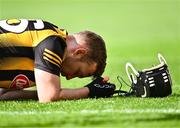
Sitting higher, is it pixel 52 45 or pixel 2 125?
pixel 52 45

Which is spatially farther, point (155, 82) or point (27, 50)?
point (155, 82)

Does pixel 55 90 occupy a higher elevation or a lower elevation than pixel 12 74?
lower

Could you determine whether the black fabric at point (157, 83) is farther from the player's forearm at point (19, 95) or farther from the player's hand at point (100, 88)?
the player's forearm at point (19, 95)

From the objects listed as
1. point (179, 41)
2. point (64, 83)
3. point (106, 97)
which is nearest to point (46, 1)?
point (179, 41)

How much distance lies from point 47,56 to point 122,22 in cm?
1888

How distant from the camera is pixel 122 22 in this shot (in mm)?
26188

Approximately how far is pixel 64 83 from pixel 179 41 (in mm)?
9348

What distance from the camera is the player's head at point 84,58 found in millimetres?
7691

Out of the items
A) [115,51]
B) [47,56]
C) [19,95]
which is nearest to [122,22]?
[115,51]

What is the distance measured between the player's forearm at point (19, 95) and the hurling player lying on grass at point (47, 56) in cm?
27

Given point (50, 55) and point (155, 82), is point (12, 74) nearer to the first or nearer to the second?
point (50, 55)

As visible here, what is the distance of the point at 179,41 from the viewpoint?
64.4 ft

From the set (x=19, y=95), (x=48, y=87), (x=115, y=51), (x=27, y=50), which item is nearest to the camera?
(x=48, y=87)

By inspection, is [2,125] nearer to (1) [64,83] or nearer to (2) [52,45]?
(2) [52,45]
